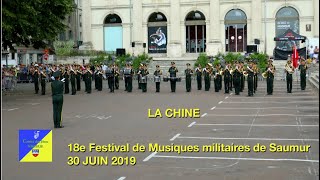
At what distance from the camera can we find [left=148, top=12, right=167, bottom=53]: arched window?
62.7m

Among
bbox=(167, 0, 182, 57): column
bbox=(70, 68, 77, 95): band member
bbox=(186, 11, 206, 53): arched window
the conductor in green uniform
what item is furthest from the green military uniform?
bbox=(186, 11, 206, 53): arched window

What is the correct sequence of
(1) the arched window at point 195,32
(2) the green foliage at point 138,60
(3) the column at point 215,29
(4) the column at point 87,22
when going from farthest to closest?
1. (4) the column at point 87,22
2. (1) the arched window at point 195,32
3. (3) the column at point 215,29
4. (2) the green foliage at point 138,60

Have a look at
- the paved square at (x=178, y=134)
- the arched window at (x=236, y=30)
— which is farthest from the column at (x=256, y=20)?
the paved square at (x=178, y=134)

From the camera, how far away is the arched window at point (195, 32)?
6165cm

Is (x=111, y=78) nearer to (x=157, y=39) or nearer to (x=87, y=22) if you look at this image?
(x=157, y=39)

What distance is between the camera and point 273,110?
2150 cm

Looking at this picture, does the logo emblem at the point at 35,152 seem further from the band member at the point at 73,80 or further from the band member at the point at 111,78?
the band member at the point at 111,78

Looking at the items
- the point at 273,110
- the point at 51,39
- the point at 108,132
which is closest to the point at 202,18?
the point at 51,39

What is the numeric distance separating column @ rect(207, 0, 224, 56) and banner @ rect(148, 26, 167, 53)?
5613 millimetres

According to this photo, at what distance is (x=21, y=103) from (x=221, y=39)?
120 feet

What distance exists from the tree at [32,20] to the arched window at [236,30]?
30.6m

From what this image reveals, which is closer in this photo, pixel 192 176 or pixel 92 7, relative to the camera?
pixel 192 176

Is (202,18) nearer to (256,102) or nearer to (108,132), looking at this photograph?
(256,102)

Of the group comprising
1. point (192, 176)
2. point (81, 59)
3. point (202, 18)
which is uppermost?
point (202, 18)
